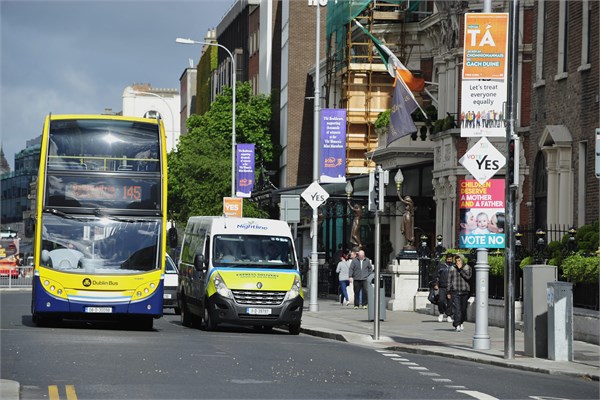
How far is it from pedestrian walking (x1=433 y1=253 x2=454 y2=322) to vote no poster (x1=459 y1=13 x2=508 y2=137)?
28.0ft

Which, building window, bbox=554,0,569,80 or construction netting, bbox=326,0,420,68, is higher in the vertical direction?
construction netting, bbox=326,0,420,68

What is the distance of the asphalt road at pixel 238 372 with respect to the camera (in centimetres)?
1482

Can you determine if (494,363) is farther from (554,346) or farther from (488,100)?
(488,100)

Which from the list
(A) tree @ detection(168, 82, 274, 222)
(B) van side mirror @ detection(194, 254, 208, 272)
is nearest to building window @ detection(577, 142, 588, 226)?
(B) van side mirror @ detection(194, 254, 208, 272)

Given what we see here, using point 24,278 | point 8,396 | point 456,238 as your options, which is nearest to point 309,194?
point 456,238

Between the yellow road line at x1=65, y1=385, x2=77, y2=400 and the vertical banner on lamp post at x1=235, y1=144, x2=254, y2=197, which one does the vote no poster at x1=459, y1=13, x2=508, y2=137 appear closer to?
the yellow road line at x1=65, y1=385, x2=77, y2=400

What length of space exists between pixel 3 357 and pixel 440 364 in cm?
625

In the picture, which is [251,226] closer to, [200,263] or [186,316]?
[200,263]

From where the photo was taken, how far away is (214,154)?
71.1 m

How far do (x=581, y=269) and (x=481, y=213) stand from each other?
357 centimetres

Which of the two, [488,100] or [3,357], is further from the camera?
[488,100]

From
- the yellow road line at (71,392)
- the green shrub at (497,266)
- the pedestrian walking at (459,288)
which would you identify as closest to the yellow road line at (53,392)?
the yellow road line at (71,392)

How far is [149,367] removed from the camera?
57.7 ft

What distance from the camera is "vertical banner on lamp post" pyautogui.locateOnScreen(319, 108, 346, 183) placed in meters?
40.3
